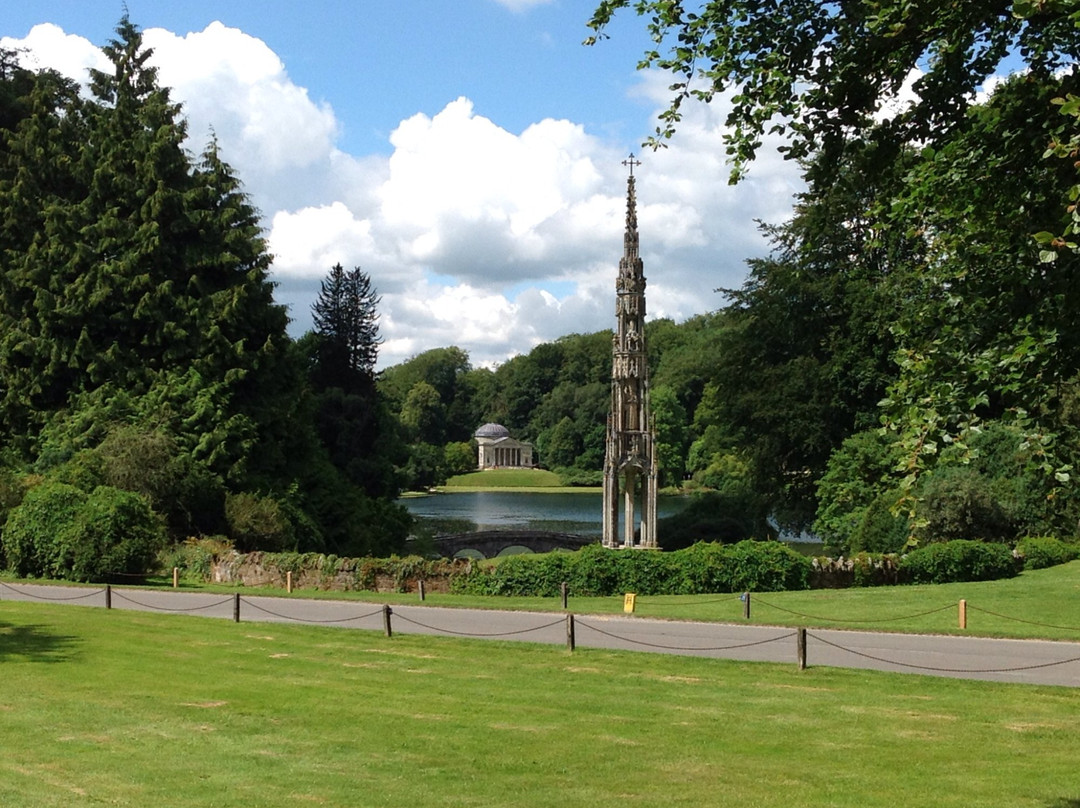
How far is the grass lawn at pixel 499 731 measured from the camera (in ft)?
36.9

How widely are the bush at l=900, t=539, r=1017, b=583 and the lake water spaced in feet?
135

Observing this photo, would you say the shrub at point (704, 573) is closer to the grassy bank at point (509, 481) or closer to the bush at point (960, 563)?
the bush at point (960, 563)

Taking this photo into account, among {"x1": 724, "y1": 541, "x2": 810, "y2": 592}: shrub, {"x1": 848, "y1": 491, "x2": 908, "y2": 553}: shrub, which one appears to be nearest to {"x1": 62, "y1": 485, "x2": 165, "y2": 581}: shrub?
{"x1": 724, "y1": 541, "x2": 810, "y2": 592}: shrub

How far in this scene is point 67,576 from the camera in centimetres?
3412

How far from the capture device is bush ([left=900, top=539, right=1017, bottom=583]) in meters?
33.2

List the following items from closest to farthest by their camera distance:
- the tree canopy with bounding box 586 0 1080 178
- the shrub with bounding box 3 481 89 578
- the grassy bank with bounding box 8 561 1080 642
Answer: the tree canopy with bounding box 586 0 1080 178 → the grassy bank with bounding box 8 561 1080 642 → the shrub with bounding box 3 481 89 578

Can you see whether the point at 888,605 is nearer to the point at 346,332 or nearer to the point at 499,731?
the point at 499,731

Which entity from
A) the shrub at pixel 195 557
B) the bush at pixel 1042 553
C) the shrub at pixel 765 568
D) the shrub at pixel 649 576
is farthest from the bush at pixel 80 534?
the bush at pixel 1042 553

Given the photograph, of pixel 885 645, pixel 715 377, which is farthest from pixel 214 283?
pixel 885 645

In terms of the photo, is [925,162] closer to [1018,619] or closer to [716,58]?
[716,58]

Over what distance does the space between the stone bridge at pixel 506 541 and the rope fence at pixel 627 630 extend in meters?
26.0

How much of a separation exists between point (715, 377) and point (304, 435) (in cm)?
1763

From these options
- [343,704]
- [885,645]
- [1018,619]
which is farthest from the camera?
[1018,619]

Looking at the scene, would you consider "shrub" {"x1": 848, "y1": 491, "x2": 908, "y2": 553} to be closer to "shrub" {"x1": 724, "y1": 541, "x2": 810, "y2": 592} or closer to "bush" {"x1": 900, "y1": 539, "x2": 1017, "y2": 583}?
"bush" {"x1": 900, "y1": 539, "x2": 1017, "y2": 583}
